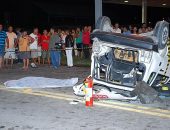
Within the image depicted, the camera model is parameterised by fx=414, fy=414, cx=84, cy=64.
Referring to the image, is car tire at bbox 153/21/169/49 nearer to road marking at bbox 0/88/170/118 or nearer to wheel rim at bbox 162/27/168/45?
wheel rim at bbox 162/27/168/45

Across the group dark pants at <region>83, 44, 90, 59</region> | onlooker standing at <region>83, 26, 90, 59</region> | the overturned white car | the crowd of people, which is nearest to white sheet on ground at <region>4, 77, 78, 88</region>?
the overturned white car

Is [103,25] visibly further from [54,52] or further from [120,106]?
[54,52]

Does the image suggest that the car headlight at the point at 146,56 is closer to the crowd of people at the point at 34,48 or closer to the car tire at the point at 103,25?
the car tire at the point at 103,25

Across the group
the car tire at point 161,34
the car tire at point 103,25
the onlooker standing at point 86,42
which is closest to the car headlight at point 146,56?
the car tire at point 161,34

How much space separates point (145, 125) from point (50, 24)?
28547 millimetres

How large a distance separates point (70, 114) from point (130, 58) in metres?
2.14

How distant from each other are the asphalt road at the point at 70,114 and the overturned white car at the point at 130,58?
638 mm

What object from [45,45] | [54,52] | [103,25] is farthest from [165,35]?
[45,45]

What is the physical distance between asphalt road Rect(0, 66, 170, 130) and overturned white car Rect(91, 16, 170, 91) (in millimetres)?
638

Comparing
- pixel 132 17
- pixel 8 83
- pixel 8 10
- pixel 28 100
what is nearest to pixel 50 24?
pixel 8 10

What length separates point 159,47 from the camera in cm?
839

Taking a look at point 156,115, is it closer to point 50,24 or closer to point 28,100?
point 28,100

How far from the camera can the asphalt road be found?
6707 mm

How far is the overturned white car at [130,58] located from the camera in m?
8.36
